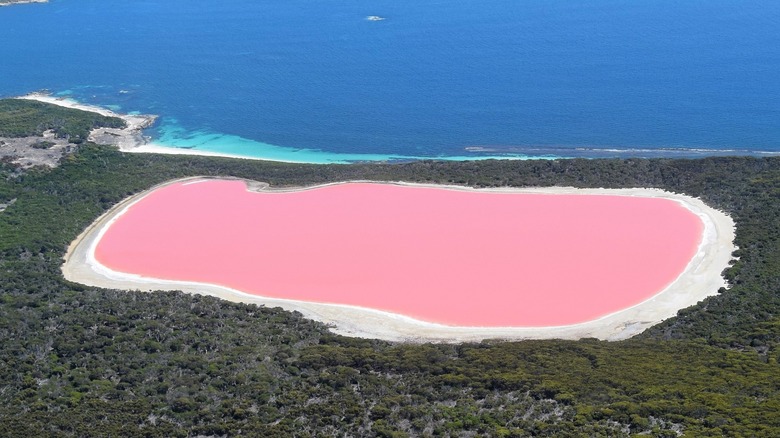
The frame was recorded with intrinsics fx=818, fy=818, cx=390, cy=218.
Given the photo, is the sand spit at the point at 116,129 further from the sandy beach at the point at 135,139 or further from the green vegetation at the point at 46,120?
the green vegetation at the point at 46,120

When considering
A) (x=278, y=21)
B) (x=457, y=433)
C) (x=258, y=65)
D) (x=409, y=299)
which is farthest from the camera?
(x=278, y=21)

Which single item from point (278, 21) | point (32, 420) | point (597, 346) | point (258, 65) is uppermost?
point (278, 21)

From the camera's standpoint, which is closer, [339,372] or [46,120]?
[339,372]

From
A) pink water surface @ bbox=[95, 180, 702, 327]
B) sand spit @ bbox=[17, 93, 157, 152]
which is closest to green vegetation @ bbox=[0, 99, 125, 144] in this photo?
sand spit @ bbox=[17, 93, 157, 152]

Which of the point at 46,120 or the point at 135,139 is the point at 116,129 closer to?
the point at 135,139

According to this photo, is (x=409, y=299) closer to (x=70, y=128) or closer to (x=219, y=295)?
(x=219, y=295)

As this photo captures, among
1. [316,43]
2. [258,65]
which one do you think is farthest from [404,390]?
[316,43]

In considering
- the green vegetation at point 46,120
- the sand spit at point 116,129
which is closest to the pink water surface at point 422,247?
the sand spit at point 116,129

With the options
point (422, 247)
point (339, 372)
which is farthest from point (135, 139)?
point (339, 372)
